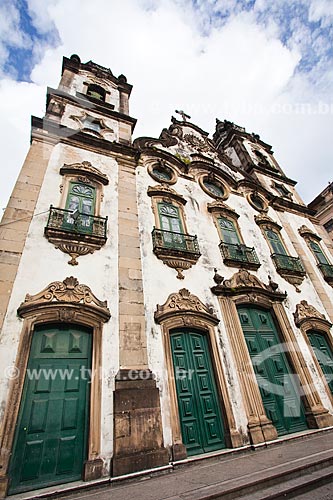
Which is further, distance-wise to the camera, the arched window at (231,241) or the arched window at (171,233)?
the arched window at (231,241)

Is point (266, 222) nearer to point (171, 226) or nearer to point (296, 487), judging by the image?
point (171, 226)

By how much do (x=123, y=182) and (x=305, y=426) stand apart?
8978 millimetres

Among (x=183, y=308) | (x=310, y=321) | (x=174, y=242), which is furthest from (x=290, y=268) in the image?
(x=183, y=308)

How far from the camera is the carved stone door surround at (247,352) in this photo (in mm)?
5676

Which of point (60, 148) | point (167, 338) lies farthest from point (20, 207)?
point (167, 338)

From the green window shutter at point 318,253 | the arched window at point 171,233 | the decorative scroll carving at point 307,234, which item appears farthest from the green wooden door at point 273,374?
the decorative scroll carving at point 307,234

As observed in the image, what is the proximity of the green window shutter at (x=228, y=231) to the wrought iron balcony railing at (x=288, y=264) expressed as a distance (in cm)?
173

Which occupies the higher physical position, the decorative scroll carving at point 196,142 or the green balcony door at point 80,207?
the decorative scroll carving at point 196,142

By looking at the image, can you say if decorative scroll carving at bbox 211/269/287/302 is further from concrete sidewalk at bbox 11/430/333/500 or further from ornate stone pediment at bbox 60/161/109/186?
ornate stone pediment at bbox 60/161/109/186

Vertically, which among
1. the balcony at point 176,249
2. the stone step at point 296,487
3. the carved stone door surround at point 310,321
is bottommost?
the stone step at point 296,487

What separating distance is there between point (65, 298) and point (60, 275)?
0.63 metres

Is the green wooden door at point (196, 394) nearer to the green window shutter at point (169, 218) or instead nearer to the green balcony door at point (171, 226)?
the green balcony door at point (171, 226)

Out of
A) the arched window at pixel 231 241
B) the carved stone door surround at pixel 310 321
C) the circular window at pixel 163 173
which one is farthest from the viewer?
the circular window at pixel 163 173

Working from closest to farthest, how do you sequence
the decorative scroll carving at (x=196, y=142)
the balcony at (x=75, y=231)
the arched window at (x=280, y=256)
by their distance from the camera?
the balcony at (x=75, y=231), the arched window at (x=280, y=256), the decorative scroll carving at (x=196, y=142)
